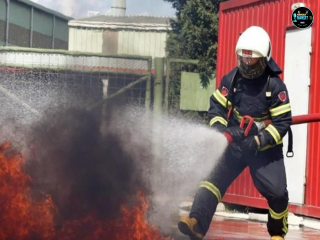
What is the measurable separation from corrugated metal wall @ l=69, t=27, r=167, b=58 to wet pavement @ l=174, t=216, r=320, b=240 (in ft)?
24.1

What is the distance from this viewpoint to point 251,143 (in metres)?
7.53

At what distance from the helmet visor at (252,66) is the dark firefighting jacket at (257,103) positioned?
0.17 ft

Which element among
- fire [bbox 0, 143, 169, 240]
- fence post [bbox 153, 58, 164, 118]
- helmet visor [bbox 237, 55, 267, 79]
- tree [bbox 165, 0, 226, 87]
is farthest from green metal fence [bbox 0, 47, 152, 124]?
fire [bbox 0, 143, 169, 240]

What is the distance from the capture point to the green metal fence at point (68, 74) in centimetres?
1345

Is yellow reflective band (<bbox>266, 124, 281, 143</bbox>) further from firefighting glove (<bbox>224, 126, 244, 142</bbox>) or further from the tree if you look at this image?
the tree

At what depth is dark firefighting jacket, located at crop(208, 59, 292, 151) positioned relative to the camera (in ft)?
25.0

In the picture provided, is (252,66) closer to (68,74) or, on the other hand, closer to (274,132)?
(274,132)

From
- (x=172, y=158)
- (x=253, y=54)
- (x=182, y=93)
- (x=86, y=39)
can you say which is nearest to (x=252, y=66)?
(x=253, y=54)

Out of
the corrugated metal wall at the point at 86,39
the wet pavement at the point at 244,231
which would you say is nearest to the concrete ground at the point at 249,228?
the wet pavement at the point at 244,231

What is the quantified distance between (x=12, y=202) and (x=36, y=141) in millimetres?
697

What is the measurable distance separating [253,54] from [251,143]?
762mm

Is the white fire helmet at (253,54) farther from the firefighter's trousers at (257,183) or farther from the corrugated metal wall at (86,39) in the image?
the corrugated metal wall at (86,39)

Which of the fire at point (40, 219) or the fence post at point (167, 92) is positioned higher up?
the fence post at point (167, 92)

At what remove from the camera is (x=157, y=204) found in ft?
25.7
